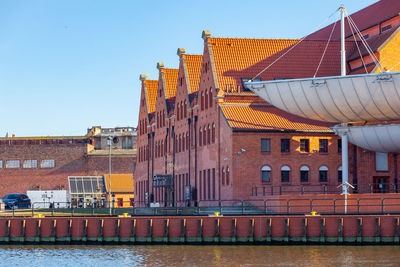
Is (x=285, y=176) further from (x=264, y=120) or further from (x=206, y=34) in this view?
(x=206, y=34)

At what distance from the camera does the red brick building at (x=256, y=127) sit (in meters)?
69.0

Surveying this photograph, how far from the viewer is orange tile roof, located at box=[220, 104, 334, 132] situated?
227ft

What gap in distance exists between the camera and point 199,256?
47562 mm

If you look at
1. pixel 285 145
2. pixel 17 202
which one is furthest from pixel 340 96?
pixel 17 202

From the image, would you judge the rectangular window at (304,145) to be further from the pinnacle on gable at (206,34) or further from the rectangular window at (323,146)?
the pinnacle on gable at (206,34)

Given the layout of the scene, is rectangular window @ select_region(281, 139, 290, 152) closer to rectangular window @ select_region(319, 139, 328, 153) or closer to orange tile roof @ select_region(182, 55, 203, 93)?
rectangular window @ select_region(319, 139, 328, 153)

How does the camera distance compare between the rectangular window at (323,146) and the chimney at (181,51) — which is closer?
the rectangular window at (323,146)

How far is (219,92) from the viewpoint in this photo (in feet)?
236

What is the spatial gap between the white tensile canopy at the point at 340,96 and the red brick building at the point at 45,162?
199 ft

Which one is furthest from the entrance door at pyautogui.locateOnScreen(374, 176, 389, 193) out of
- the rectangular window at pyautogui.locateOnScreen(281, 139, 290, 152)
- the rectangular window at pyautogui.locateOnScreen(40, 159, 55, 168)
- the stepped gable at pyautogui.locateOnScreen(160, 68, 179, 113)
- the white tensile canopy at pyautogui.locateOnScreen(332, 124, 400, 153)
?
the rectangular window at pyautogui.locateOnScreen(40, 159, 55, 168)

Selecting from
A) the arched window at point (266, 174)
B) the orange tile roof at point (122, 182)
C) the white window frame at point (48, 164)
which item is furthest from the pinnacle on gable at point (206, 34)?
the white window frame at point (48, 164)

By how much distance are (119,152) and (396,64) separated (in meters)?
64.8

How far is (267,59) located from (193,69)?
1290 cm

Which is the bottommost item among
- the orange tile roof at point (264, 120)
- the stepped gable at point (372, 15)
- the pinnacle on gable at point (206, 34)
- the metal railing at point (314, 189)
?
the metal railing at point (314, 189)
